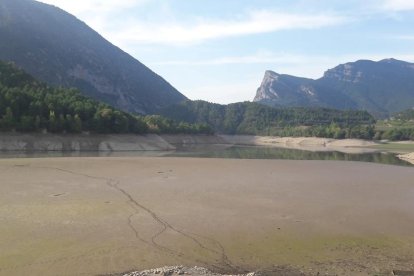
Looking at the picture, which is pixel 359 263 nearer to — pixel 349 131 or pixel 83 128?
pixel 83 128

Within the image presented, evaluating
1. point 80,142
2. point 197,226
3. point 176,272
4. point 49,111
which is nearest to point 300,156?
point 80,142

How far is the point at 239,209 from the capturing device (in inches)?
744

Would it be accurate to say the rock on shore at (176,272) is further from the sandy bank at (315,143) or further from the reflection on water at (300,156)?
the sandy bank at (315,143)

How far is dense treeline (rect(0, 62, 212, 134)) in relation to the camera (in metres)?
64.6

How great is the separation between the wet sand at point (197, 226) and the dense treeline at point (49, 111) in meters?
A: 40.0

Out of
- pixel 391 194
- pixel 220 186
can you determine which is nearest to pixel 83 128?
pixel 220 186

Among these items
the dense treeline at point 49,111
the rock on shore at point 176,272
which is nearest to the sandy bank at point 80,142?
the dense treeline at point 49,111

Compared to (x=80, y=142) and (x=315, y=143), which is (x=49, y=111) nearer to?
(x=80, y=142)

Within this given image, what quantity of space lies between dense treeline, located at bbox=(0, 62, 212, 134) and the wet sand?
39960mm

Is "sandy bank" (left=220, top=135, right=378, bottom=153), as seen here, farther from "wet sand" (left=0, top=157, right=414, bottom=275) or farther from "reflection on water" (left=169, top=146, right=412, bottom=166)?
"wet sand" (left=0, top=157, right=414, bottom=275)

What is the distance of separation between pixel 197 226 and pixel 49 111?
6045 centimetres

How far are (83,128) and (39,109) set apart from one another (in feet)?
24.3

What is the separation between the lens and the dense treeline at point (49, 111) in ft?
212

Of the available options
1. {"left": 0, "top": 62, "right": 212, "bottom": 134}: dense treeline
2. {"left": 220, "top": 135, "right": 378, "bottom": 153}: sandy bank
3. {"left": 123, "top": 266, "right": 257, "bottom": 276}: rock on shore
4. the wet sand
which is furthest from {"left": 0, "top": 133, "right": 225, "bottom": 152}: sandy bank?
{"left": 123, "top": 266, "right": 257, "bottom": 276}: rock on shore
